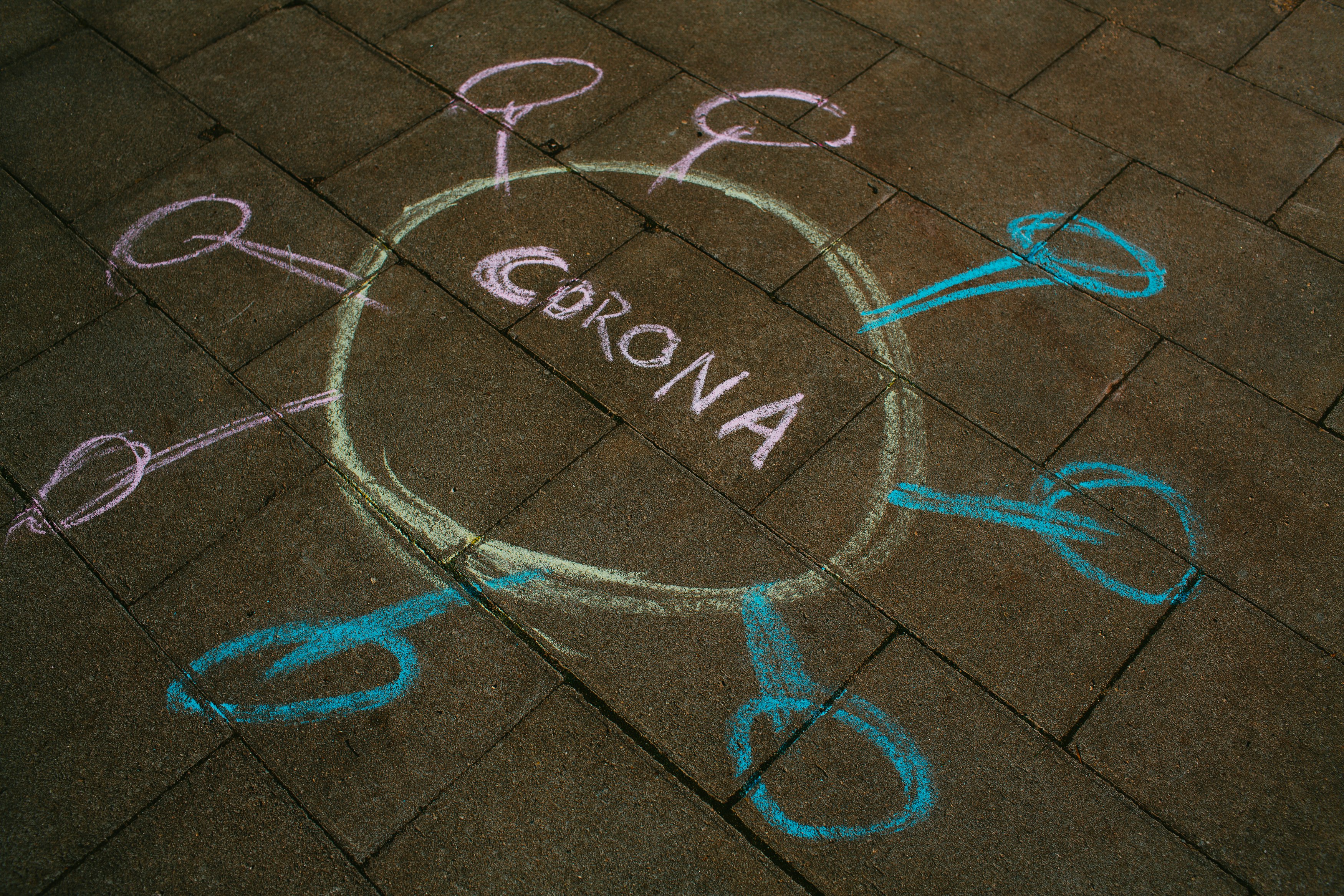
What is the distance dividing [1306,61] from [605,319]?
15.9 feet

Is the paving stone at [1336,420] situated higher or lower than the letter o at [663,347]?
lower

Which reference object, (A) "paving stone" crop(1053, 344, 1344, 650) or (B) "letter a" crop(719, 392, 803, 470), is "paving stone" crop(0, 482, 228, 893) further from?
(A) "paving stone" crop(1053, 344, 1344, 650)

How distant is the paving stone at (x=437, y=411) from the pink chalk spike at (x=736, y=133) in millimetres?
1431

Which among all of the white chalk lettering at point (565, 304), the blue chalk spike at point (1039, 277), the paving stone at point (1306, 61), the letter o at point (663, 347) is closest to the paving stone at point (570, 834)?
the letter o at point (663, 347)

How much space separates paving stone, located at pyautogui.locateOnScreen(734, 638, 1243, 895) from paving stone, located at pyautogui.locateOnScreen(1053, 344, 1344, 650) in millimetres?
1149

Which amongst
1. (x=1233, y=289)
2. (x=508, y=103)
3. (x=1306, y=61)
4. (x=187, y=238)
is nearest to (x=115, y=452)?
(x=187, y=238)

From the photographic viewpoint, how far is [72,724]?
336 centimetres

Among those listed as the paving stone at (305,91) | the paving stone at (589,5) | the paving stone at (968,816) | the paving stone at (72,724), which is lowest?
the paving stone at (968,816)

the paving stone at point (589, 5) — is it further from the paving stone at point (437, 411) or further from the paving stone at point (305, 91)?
the paving stone at point (437, 411)

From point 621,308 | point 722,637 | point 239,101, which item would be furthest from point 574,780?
point 239,101

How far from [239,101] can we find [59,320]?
5.95ft

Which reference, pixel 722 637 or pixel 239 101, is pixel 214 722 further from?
pixel 239 101

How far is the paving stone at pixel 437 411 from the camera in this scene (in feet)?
12.8

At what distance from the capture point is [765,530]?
3807 mm
